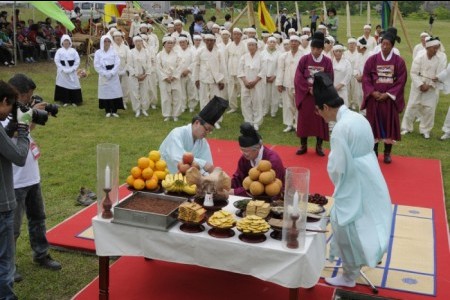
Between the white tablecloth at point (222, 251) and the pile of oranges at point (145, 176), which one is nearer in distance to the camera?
the white tablecloth at point (222, 251)

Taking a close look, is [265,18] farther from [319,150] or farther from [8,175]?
[8,175]

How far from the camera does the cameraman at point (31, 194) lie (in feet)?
13.9

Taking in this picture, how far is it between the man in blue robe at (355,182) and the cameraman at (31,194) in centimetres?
231

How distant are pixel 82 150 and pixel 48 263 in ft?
14.4

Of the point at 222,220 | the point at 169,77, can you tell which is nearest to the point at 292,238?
the point at 222,220

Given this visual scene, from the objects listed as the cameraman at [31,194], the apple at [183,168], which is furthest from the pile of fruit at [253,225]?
the cameraman at [31,194]

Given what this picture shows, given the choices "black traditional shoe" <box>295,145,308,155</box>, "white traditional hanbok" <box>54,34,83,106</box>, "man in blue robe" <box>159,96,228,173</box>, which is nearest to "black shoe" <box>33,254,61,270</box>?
"man in blue robe" <box>159,96,228,173</box>

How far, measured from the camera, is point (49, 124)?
10750 millimetres

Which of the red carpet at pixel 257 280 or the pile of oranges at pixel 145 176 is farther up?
the pile of oranges at pixel 145 176

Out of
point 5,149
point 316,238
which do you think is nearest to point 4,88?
point 5,149

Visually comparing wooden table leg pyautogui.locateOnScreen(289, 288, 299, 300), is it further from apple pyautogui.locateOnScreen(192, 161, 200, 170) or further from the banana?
apple pyautogui.locateOnScreen(192, 161, 200, 170)

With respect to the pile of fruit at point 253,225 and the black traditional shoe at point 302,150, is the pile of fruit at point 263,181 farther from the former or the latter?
the black traditional shoe at point 302,150

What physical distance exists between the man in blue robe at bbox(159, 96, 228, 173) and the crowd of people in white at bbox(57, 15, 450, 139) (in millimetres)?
5534

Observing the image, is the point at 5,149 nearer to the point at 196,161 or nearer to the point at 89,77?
the point at 196,161
